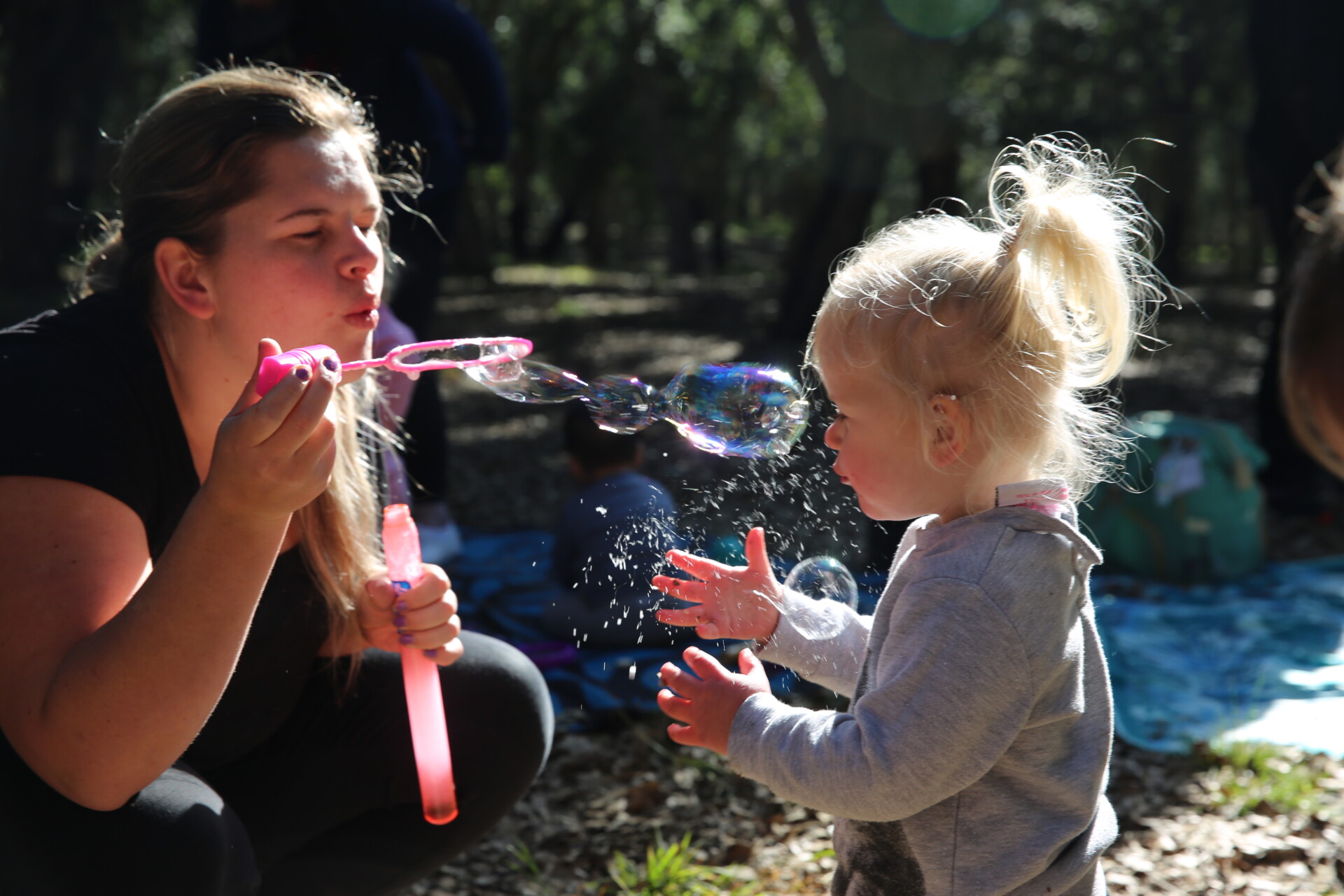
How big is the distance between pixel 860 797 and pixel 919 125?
380 inches

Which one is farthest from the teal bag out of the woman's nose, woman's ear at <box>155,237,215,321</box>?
woman's ear at <box>155,237,215,321</box>

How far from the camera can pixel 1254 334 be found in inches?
543

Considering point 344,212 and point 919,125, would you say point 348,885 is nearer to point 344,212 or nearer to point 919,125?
point 344,212

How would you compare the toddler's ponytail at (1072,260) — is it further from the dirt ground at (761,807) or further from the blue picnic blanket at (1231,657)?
the blue picnic blanket at (1231,657)

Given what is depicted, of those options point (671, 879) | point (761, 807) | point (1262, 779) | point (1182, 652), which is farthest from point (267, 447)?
point (1182, 652)

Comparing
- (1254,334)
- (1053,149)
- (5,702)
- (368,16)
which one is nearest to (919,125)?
(1254,334)

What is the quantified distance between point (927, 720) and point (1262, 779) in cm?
208

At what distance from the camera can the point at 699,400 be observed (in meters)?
1.94

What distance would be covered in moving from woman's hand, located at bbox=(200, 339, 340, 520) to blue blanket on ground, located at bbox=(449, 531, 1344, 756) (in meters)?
1.49

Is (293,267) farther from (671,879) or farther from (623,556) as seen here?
(671,879)

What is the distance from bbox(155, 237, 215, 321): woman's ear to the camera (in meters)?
1.73

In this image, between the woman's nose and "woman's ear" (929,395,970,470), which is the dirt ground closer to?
"woman's ear" (929,395,970,470)

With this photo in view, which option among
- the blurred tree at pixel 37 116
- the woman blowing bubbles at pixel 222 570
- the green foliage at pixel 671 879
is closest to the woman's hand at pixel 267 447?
the woman blowing bubbles at pixel 222 570

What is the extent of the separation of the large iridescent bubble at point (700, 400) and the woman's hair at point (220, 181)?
1.08ft
